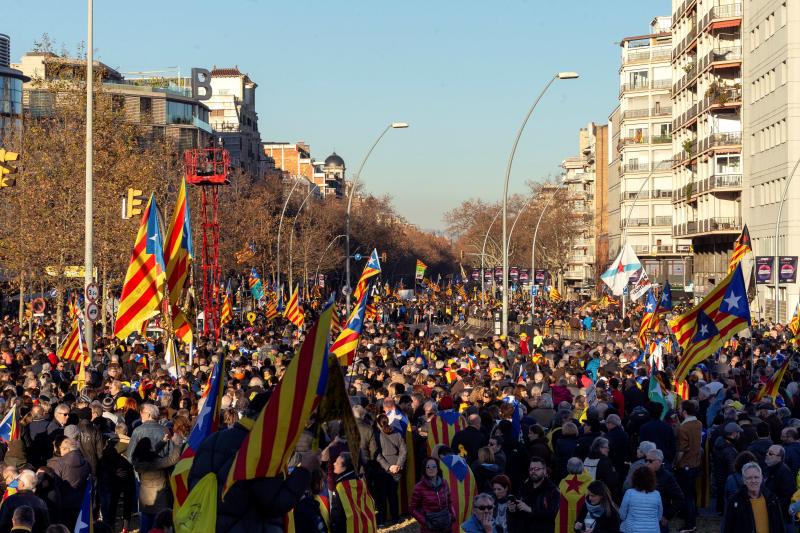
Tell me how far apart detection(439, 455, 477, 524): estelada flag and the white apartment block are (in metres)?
47.6

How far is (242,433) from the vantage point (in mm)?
7730

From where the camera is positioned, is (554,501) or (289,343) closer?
(554,501)

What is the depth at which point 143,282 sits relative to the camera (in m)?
21.0

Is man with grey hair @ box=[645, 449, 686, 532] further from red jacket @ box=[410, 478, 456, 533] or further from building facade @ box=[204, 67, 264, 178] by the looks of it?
building facade @ box=[204, 67, 264, 178]

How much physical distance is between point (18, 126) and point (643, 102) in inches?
1855

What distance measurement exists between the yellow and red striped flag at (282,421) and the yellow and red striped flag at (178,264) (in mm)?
13119

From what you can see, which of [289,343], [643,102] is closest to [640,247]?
[643,102]

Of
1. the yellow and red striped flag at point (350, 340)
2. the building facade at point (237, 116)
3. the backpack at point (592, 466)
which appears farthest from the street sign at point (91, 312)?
the building facade at point (237, 116)

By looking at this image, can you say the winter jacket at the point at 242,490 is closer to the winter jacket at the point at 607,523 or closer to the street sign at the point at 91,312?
the winter jacket at the point at 607,523

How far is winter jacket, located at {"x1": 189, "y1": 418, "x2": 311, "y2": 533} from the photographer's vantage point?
7.50 meters

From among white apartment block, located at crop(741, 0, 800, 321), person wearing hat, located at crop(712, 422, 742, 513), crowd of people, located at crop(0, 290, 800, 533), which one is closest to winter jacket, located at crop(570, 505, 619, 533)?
crowd of people, located at crop(0, 290, 800, 533)

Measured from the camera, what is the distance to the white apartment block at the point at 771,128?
59000 millimetres

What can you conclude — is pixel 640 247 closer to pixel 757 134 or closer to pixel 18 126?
pixel 757 134

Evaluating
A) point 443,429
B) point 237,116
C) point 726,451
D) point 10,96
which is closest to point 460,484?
point 443,429
